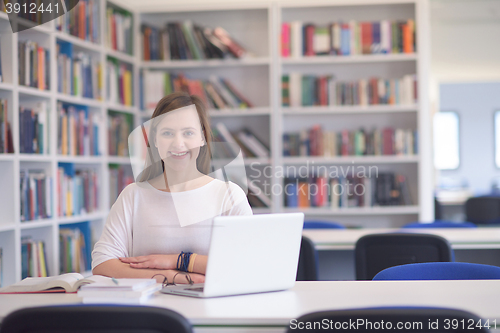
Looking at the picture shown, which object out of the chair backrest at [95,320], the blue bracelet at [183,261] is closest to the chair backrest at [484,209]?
the blue bracelet at [183,261]

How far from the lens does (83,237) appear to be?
3.82 metres

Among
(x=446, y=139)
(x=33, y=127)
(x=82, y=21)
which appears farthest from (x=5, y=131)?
(x=446, y=139)

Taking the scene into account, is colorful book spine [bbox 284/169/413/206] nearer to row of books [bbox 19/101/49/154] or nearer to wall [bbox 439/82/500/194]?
row of books [bbox 19/101/49/154]

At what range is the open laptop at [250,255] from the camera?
1320mm

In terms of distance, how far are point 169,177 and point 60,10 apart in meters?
2.13

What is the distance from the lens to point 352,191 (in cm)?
451

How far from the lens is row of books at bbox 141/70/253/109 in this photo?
4527mm

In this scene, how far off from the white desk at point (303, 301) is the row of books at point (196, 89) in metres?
3.10

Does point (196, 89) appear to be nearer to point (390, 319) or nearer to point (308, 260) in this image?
point (308, 260)

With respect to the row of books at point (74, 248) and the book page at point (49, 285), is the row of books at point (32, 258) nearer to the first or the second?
the row of books at point (74, 248)

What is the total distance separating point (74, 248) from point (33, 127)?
3.06 feet

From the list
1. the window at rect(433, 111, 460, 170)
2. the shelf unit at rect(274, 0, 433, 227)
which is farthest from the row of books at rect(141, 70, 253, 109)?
the window at rect(433, 111, 460, 170)

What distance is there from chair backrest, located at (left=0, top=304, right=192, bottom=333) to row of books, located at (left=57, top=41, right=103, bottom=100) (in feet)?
8.90

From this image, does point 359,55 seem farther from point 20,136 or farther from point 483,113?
point 483,113
